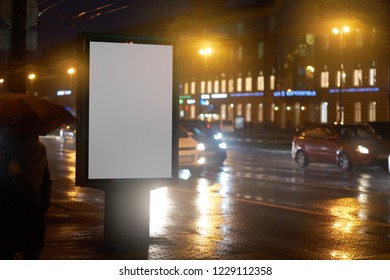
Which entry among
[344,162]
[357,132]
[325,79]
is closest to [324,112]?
[325,79]

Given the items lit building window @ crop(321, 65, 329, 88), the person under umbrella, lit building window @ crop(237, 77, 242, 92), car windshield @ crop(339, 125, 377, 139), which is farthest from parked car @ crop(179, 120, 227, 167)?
lit building window @ crop(237, 77, 242, 92)

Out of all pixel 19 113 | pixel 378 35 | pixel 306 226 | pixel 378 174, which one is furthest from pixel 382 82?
pixel 19 113

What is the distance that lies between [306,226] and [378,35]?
3776 cm

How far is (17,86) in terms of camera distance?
9.55 m

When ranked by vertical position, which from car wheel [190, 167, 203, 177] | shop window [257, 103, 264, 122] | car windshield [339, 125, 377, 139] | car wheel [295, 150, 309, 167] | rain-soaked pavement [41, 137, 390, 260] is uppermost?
shop window [257, 103, 264, 122]

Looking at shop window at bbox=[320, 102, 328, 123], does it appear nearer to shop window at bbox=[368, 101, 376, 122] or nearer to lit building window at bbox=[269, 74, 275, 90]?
shop window at bbox=[368, 101, 376, 122]

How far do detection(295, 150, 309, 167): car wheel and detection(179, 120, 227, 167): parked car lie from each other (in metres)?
2.50

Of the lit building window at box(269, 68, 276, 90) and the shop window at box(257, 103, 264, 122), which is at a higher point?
the lit building window at box(269, 68, 276, 90)

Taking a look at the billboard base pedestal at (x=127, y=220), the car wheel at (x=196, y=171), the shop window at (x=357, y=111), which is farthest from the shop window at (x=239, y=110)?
the billboard base pedestal at (x=127, y=220)

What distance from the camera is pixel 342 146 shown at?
83.9ft

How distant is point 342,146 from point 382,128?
2425 mm

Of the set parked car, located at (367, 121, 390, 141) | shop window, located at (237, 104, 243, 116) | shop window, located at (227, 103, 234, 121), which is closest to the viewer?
parked car, located at (367, 121, 390, 141)

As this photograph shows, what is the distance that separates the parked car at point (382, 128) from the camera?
26.6m

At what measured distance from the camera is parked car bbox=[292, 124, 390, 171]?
81.4ft
